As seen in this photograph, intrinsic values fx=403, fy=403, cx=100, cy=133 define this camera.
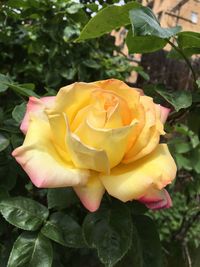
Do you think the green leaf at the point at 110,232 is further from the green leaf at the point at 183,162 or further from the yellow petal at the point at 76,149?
the green leaf at the point at 183,162

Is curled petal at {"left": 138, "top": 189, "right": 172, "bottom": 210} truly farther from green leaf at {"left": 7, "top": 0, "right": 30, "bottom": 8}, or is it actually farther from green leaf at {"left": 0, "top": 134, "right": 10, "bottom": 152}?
green leaf at {"left": 7, "top": 0, "right": 30, "bottom": 8}

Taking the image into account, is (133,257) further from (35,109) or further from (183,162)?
(183,162)

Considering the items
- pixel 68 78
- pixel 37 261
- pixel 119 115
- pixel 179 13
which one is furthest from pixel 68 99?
pixel 179 13

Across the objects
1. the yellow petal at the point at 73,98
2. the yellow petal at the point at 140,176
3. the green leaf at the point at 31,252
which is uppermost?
the yellow petal at the point at 73,98

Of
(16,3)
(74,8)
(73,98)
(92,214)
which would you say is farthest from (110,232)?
(74,8)

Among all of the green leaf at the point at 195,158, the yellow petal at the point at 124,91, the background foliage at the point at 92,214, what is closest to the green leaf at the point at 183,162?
the green leaf at the point at 195,158

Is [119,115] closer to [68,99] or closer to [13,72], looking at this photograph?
[68,99]

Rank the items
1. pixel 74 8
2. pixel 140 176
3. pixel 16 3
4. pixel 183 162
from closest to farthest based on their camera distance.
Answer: pixel 140 176 → pixel 16 3 → pixel 74 8 → pixel 183 162
